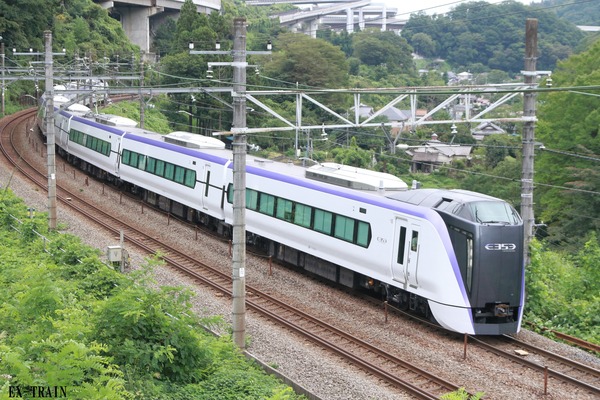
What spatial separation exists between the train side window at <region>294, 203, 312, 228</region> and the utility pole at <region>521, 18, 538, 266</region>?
5484mm

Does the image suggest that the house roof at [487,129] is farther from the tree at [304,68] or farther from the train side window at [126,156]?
the train side window at [126,156]

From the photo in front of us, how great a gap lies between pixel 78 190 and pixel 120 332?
23570 millimetres

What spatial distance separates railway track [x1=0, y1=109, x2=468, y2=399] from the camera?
13914mm

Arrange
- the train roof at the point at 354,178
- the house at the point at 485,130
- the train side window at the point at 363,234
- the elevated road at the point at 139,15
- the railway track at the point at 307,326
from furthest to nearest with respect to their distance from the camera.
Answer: the elevated road at the point at 139,15
the house at the point at 485,130
the train roof at the point at 354,178
the train side window at the point at 363,234
the railway track at the point at 307,326

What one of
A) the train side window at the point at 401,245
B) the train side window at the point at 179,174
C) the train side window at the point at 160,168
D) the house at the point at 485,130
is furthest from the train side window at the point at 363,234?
the house at the point at 485,130

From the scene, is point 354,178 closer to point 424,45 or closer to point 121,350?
point 121,350

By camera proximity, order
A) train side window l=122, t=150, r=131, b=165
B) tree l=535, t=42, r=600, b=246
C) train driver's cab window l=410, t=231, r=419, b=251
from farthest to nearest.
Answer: tree l=535, t=42, r=600, b=246
train side window l=122, t=150, r=131, b=165
train driver's cab window l=410, t=231, r=419, b=251

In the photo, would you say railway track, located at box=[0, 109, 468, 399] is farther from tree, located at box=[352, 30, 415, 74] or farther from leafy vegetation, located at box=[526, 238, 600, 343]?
tree, located at box=[352, 30, 415, 74]

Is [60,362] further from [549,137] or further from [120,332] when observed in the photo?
[549,137]

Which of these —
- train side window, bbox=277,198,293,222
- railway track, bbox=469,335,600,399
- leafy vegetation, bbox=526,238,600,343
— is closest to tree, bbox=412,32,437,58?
train side window, bbox=277,198,293,222

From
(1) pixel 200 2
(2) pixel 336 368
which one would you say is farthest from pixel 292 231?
(1) pixel 200 2

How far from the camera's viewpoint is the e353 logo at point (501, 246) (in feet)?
51.3

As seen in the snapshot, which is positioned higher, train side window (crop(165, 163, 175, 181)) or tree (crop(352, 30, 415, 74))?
tree (crop(352, 30, 415, 74))

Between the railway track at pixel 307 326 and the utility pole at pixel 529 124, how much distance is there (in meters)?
4.77
